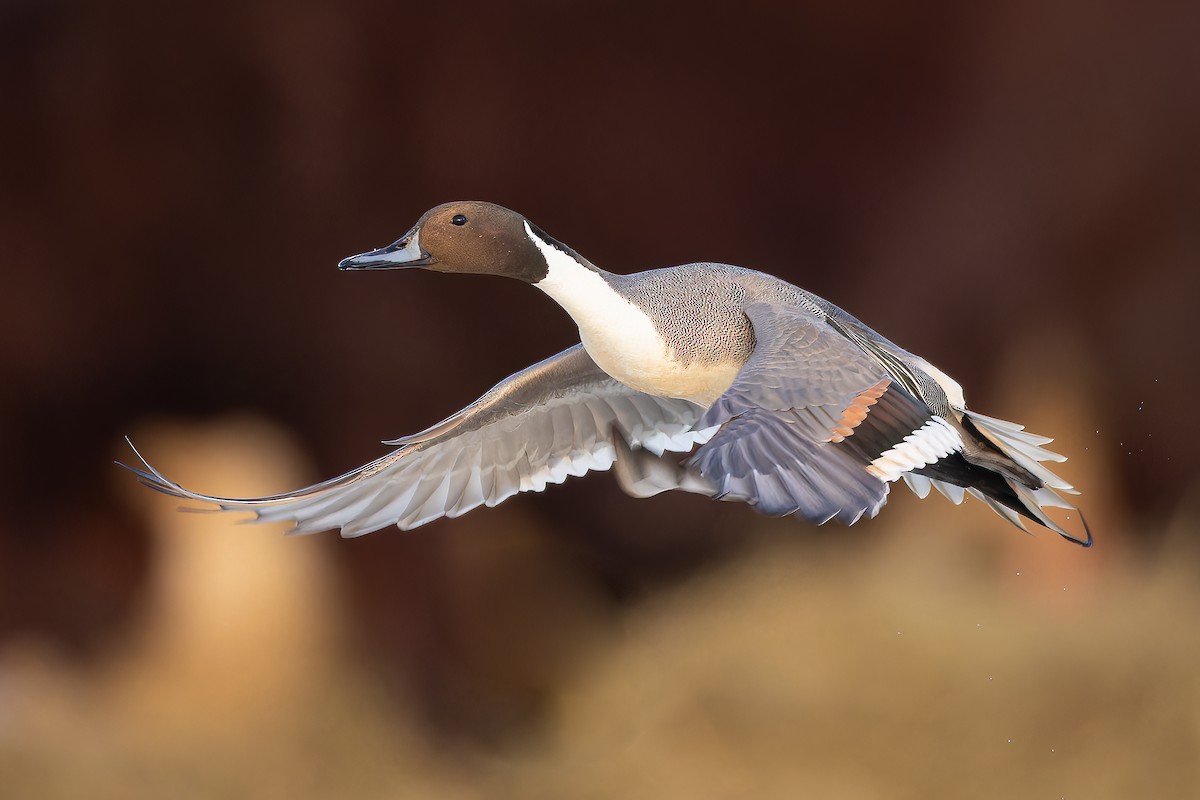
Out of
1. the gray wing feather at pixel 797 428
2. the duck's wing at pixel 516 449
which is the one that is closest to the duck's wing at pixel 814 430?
the gray wing feather at pixel 797 428

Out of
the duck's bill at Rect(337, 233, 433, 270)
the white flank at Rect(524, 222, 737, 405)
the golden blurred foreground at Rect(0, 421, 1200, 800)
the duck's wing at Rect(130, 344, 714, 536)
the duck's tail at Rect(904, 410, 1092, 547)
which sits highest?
the duck's bill at Rect(337, 233, 433, 270)

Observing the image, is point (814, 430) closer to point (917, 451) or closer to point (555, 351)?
point (917, 451)

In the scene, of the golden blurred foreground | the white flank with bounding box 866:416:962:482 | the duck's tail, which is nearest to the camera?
the white flank with bounding box 866:416:962:482

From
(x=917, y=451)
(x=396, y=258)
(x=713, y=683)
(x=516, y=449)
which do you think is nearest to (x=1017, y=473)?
(x=917, y=451)

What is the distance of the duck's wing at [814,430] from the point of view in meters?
1.00

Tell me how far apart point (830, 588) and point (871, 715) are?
319mm

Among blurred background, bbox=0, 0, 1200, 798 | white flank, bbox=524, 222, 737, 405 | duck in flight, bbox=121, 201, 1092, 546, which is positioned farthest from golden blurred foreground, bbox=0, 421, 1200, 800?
→ white flank, bbox=524, 222, 737, 405

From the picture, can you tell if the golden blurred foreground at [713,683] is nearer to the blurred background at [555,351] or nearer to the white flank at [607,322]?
the blurred background at [555,351]

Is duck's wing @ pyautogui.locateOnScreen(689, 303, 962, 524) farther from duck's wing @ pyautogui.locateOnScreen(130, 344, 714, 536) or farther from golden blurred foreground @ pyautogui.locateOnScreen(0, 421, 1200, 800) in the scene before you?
golden blurred foreground @ pyautogui.locateOnScreen(0, 421, 1200, 800)

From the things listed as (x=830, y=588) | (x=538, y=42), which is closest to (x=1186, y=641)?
(x=830, y=588)

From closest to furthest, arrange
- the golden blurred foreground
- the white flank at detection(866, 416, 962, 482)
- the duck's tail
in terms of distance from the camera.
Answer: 1. the white flank at detection(866, 416, 962, 482)
2. the duck's tail
3. the golden blurred foreground

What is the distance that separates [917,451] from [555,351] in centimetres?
132

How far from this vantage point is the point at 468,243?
4.18ft

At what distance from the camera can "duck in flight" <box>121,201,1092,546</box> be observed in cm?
107
